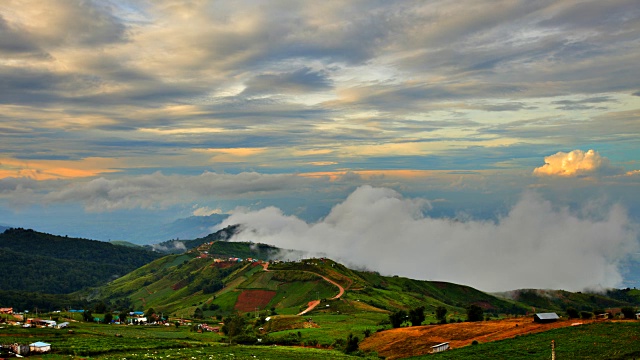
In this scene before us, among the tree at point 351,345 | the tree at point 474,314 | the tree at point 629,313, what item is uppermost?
the tree at point 629,313

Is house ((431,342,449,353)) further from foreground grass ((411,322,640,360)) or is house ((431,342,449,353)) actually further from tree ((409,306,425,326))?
tree ((409,306,425,326))

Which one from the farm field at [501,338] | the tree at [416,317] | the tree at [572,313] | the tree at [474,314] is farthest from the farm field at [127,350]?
the tree at [572,313]

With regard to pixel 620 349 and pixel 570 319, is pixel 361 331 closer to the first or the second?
pixel 570 319

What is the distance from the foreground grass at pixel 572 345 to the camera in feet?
245

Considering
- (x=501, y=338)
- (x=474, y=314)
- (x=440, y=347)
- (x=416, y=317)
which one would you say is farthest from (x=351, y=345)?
(x=474, y=314)

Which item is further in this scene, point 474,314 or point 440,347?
point 474,314

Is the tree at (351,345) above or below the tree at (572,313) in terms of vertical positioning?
below

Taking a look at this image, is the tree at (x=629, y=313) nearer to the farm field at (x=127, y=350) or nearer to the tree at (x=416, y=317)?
the farm field at (x=127, y=350)

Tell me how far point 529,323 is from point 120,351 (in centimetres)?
9627

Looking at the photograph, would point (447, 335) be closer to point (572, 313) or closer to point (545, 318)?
point (545, 318)

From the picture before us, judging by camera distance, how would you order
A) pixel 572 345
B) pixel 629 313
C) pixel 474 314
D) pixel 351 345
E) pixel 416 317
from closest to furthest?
pixel 572 345 < pixel 629 313 < pixel 351 345 < pixel 474 314 < pixel 416 317

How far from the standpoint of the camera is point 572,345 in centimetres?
8169

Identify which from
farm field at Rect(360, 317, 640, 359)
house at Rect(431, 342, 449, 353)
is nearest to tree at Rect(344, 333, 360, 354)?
farm field at Rect(360, 317, 640, 359)

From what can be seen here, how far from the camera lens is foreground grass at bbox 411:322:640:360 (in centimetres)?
7481
